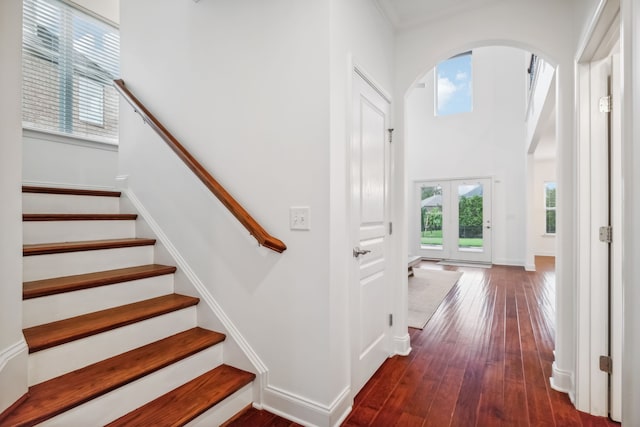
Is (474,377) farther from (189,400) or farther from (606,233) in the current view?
(189,400)

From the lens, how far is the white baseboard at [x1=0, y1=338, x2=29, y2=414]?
1.22 m

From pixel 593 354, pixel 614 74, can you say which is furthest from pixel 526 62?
pixel 593 354

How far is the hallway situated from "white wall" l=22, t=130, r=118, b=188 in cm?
378

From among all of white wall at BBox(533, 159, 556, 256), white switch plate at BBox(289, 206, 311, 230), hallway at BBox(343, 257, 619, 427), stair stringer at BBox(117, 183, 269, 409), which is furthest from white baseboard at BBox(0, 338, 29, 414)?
white wall at BBox(533, 159, 556, 256)

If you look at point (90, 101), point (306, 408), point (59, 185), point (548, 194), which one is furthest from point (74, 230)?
point (548, 194)

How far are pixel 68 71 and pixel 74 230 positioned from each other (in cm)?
244

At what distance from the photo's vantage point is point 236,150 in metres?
2.00

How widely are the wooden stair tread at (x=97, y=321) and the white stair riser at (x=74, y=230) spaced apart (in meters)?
0.72

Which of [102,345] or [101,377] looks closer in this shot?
[101,377]

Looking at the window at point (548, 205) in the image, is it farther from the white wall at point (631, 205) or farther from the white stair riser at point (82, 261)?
the white stair riser at point (82, 261)

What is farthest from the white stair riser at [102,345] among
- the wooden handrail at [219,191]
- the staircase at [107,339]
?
Answer: the wooden handrail at [219,191]

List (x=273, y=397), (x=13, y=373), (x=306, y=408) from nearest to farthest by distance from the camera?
1. (x=13, y=373)
2. (x=306, y=408)
3. (x=273, y=397)

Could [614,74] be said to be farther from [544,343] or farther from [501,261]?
[501,261]

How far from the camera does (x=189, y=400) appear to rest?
1.61 metres
